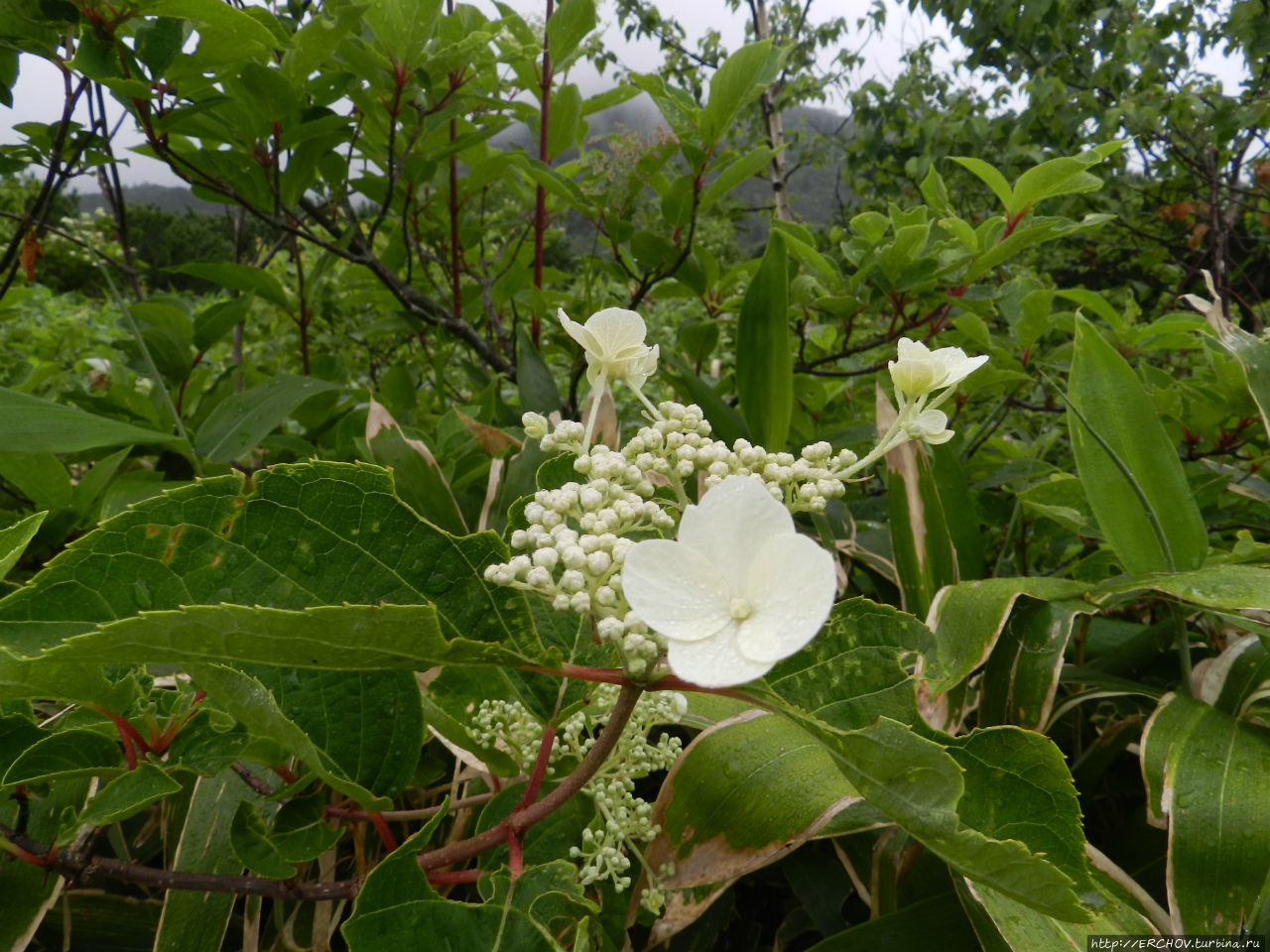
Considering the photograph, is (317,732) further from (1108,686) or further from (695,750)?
(1108,686)

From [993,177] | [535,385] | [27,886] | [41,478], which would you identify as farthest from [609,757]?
[993,177]

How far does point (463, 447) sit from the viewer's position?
1.17 m

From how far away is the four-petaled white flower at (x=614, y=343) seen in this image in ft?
2.06

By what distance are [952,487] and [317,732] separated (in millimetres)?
854

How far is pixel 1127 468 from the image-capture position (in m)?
0.87

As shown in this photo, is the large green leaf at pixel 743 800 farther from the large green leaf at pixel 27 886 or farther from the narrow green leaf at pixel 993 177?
the narrow green leaf at pixel 993 177

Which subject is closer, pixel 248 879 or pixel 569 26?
pixel 248 879

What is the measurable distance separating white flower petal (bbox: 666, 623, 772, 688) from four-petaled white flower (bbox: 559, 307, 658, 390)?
302 mm

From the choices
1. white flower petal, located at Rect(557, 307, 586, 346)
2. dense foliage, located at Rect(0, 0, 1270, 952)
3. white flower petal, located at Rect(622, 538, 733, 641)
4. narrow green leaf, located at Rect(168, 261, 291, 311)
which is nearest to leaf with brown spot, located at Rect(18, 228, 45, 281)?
dense foliage, located at Rect(0, 0, 1270, 952)

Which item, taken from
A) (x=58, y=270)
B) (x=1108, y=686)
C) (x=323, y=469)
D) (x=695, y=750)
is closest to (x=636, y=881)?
(x=695, y=750)

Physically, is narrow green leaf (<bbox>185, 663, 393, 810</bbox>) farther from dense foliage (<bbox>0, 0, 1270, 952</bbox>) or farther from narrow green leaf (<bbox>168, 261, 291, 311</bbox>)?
narrow green leaf (<bbox>168, 261, 291, 311</bbox>)

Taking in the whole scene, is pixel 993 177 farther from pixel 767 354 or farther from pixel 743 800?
pixel 743 800

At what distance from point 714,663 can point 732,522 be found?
84mm

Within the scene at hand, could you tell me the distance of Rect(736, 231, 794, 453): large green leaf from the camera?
1043 millimetres
